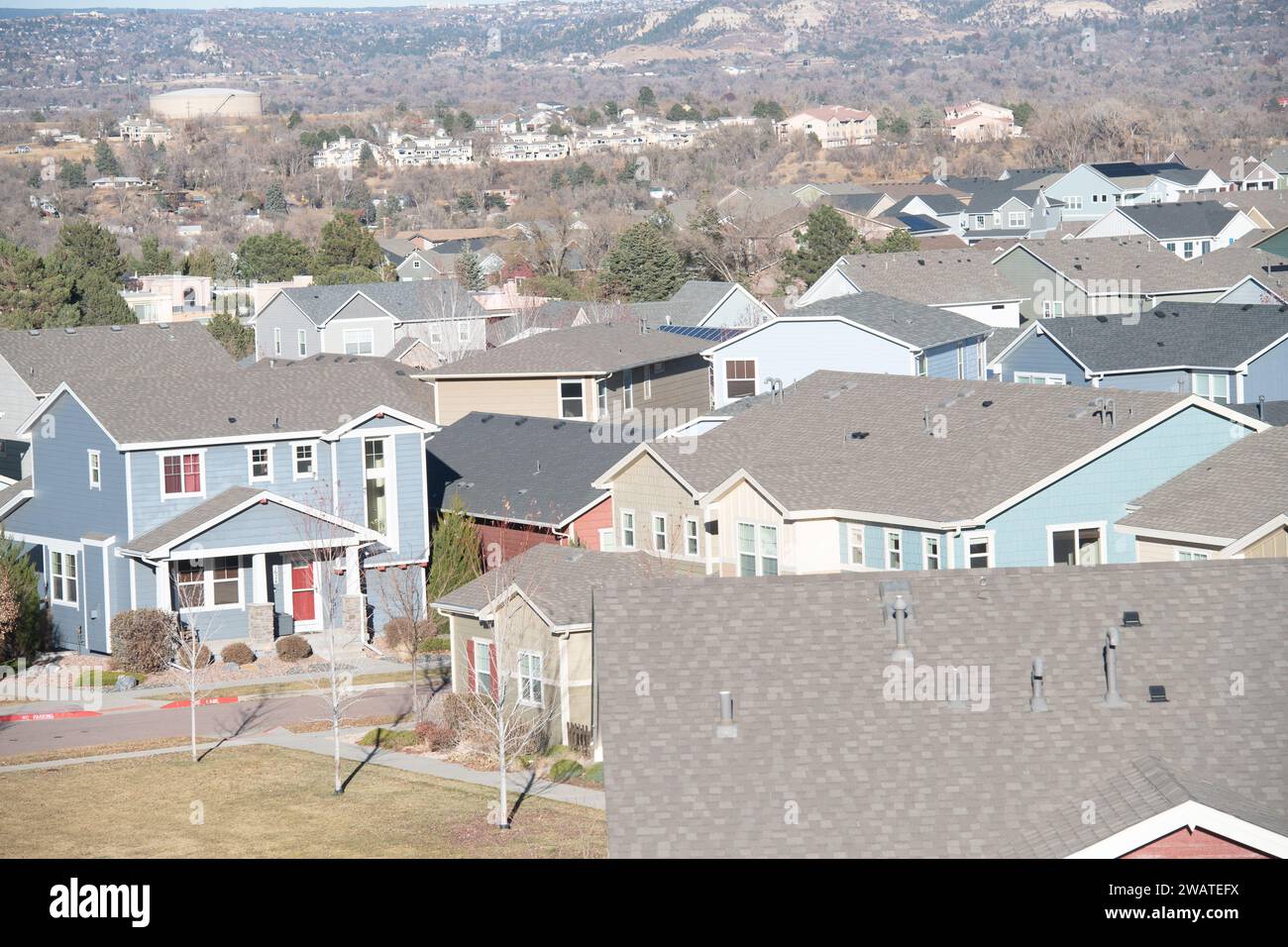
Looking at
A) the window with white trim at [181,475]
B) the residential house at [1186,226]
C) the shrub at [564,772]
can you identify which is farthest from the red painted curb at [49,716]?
the residential house at [1186,226]

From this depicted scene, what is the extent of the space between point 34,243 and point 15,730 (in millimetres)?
131684

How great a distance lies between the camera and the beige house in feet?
97.0

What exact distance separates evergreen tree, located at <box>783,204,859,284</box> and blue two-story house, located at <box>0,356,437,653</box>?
2269 inches

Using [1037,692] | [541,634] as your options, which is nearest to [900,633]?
[1037,692]

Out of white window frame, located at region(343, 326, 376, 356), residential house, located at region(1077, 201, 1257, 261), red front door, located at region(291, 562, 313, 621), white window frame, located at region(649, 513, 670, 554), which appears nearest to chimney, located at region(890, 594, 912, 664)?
white window frame, located at region(649, 513, 670, 554)

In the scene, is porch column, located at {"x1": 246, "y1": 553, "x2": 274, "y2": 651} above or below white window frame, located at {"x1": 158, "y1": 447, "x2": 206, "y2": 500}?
below

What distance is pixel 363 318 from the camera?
80.9 m

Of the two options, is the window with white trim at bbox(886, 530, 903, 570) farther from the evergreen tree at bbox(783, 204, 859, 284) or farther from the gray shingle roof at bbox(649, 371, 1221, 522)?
the evergreen tree at bbox(783, 204, 859, 284)

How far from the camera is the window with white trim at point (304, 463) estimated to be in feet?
129

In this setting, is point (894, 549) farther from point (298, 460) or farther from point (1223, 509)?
point (298, 460)

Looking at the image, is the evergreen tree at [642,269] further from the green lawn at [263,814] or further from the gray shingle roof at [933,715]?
the gray shingle roof at [933,715]

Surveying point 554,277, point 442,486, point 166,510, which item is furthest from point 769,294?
point 166,510

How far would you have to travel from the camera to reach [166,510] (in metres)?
38.4

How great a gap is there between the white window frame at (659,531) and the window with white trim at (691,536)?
0.60 metres
